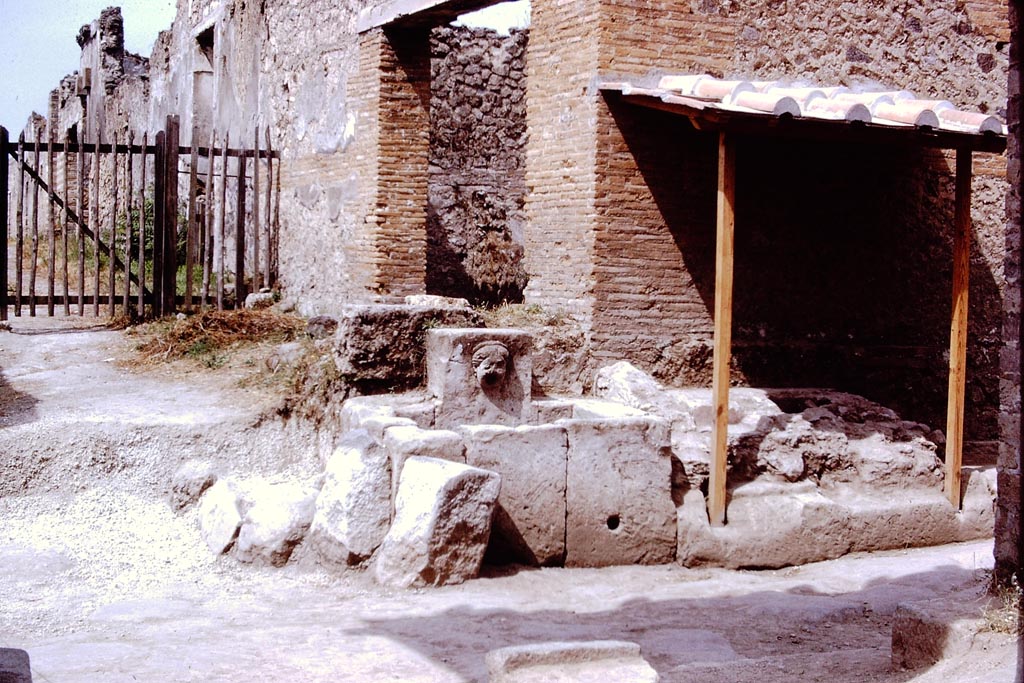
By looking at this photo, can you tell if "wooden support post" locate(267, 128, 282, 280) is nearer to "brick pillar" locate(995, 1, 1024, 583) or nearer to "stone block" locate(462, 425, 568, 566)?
"stone block" locate(462, 425, 568, 566)

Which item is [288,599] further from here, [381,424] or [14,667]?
[14,667]

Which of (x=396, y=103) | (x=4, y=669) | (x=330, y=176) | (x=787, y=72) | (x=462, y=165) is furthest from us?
(x=462, y=165)

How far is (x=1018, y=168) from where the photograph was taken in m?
4.10

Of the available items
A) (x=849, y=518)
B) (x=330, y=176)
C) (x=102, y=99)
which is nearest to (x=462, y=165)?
(x=330, y=176)

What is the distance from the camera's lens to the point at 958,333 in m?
6.96

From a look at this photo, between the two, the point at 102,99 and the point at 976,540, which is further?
the point at 102,99

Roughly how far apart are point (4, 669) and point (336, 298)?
8.10 meters

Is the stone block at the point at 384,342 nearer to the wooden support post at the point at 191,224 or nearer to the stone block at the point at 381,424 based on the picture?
the stone block at the point at 381,424

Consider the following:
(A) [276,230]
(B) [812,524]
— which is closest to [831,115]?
(B) [812,524]

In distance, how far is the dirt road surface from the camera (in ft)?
14.5

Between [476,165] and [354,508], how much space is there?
23.1 ft

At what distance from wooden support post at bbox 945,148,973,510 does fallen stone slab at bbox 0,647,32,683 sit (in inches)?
231

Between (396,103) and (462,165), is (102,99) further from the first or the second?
(396,103)

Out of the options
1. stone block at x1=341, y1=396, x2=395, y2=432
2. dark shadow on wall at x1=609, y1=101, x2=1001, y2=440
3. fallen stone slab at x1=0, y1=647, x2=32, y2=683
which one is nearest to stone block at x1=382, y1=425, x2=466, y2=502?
stone block at x1=341, y1=396, x2=395, y2=432
